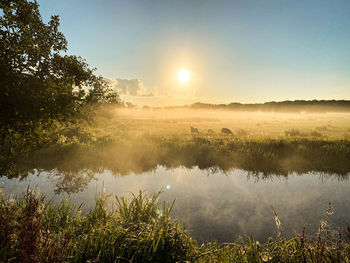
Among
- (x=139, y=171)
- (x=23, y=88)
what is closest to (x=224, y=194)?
(x=139, y=171)

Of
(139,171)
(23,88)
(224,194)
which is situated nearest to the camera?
(23,88)

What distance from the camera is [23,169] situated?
13.1m

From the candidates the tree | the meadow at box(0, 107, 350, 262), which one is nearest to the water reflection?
the meadow at box(0, 107, 350, 262)

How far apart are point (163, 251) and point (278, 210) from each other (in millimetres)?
5858

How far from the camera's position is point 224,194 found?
963 centimetres

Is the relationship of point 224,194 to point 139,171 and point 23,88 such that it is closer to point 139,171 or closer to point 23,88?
point 139,171

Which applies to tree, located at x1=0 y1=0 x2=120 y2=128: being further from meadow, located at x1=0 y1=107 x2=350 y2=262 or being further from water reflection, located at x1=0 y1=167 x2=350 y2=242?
water reflection, located at x1=0 y1=167 x2=350 y2=242

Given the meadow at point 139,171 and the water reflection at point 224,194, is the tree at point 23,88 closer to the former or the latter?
the meadow at point 139,171

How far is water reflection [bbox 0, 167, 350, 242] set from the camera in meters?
6.89

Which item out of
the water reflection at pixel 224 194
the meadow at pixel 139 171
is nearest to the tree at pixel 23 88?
the meadow at pixel 139 171

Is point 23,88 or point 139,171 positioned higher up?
point 23,88

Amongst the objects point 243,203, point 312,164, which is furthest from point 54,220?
point 312,164

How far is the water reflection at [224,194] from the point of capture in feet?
22.6

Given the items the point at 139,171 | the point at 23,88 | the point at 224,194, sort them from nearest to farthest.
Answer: the point at 23,88
the point at 224,194
the point at 139,171
